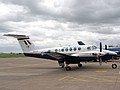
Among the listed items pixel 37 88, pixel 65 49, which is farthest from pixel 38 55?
pixel 37 88

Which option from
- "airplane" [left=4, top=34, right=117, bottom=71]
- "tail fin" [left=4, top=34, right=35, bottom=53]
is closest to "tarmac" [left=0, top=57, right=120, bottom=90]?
"airplane" [left=4, top=34, right=117, bottom=71]

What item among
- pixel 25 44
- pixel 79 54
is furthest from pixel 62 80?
pixel 25 44

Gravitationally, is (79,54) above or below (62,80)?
above

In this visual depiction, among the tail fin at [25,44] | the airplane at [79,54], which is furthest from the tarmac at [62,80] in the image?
the tail fin at [25,44]

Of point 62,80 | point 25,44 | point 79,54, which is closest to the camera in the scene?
point 62,80

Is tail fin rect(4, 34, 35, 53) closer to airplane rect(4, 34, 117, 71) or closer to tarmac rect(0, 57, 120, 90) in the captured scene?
airplane rect(4, 34, 117, 71)

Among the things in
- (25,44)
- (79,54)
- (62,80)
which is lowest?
(62,80)

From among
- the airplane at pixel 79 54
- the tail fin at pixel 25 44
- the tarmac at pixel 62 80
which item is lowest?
the tarmac at pixel 62 80

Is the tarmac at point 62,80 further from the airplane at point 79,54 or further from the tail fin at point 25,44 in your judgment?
the tail fin at point 25,44

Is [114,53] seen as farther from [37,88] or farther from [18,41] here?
[37,88]

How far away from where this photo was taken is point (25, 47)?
2656 centimetres

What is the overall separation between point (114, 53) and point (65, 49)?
5.46 metres

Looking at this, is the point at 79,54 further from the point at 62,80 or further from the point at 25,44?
the point at 62,80

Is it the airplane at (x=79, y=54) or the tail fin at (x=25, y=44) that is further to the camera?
the tail fin at (x=25, y=44)
